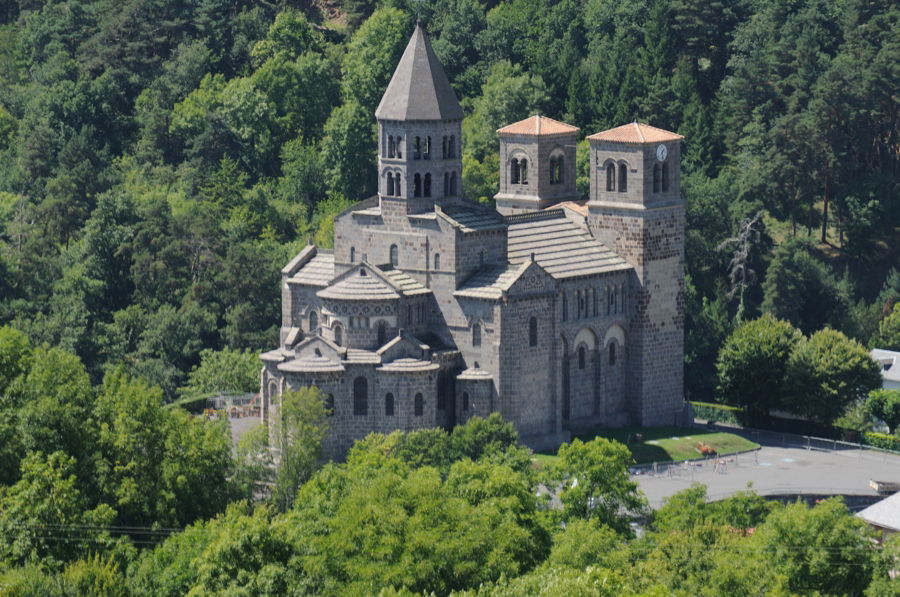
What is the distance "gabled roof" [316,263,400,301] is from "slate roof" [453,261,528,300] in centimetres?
333

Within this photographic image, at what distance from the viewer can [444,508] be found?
96.1m

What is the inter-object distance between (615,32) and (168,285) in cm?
4006

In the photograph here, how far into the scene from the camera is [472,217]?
121500 mm

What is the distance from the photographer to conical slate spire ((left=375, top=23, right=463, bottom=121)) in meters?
121

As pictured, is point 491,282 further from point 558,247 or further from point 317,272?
point 317,272

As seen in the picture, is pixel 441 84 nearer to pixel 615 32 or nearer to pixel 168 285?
pixel 168 285

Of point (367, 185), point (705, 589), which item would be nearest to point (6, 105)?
point (367, 185)

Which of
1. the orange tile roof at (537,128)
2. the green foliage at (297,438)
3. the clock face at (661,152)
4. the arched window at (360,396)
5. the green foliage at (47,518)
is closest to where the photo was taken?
the green foliage at (47,518)

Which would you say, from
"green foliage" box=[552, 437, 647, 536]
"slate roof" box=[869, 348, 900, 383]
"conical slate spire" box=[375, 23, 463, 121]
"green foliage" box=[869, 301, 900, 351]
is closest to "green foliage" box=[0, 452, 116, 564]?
"green foliage" box=[552, 437, 647, 536]

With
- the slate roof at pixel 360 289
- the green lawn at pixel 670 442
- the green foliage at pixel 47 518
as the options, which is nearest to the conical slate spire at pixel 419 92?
the slate roof at pixel 360 289

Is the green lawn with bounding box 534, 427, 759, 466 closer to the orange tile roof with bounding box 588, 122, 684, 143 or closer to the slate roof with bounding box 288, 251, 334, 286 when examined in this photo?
A: the slate roof with bounding box 288, 251, 334, 286

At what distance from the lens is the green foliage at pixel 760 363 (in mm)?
129750

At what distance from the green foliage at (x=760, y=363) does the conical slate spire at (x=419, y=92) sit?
61.7 feet

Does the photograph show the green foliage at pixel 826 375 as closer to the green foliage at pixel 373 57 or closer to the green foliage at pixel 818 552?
the green foliage at pixel 818 552
